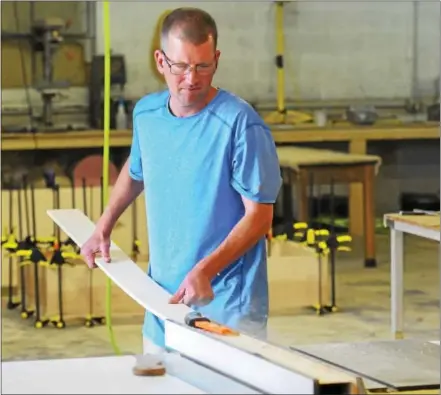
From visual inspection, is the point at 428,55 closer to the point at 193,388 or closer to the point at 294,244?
the point at 294,244

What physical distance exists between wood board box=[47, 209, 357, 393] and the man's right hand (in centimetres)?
1

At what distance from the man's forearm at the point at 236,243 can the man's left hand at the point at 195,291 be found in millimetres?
28

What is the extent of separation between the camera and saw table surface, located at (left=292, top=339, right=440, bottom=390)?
1428mm

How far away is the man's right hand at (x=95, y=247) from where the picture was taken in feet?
6.27

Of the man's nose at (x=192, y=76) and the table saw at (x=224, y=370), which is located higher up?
the man's nose at (x=192, y=76)

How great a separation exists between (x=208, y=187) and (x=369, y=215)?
3.32 m

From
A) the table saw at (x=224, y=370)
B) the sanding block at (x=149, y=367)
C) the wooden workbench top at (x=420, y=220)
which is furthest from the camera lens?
the wooden workbench top at (x=420, y=220)

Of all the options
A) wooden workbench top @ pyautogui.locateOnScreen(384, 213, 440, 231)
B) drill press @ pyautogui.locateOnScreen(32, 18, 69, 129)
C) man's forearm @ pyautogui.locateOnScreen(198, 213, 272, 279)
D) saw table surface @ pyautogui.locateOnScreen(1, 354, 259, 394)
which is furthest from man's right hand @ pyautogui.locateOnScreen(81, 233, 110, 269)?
drill press @ pyautogui.locateOnScreen(32, 18, 69, 129)

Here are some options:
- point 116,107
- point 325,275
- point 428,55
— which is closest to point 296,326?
point 325,275

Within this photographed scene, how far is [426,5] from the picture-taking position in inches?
246

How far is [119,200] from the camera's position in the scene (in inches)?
78.0

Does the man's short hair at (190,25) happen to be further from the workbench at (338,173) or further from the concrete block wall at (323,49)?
the concrete block wall at (323,49)

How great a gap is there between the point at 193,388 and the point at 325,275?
295 centimetres

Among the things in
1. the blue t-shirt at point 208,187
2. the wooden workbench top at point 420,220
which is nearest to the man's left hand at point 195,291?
the blue t-shirt at point 208,187
